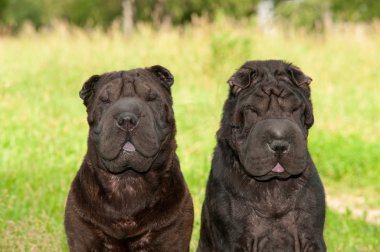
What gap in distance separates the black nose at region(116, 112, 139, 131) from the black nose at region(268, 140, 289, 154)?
0.92 metres

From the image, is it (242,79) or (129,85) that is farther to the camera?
(129,85)

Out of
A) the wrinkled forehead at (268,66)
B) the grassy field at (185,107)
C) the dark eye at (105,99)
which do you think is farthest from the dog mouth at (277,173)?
the grassy field at (185,107)

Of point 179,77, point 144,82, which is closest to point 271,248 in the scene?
point 144,82

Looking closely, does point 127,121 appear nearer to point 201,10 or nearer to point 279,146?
point 279,146

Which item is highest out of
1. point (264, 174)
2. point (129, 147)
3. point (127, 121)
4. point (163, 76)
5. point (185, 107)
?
point (163, 76)

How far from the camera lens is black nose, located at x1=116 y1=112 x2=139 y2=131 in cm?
473

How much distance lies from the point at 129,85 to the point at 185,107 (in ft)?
30.1

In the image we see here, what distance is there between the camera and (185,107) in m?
14.2

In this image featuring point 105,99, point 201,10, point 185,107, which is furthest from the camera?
point 201,10

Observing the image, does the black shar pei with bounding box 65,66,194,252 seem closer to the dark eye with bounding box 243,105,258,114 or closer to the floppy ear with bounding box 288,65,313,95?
the dark eye with bounding box 243,105,258,114

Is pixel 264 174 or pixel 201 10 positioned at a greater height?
pixel 201 10

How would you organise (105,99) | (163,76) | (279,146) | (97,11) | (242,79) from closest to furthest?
1. (279,146)
2. (242,79)
3. (105,99)
4. (163,76)
5. (97,11)

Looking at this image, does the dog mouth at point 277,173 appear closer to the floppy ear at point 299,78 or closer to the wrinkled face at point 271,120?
the wrinkled face at point 271,120

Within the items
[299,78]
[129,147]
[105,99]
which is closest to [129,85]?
[105,99]
